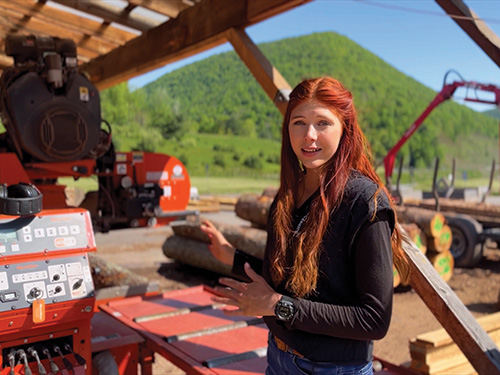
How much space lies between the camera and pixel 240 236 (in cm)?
827

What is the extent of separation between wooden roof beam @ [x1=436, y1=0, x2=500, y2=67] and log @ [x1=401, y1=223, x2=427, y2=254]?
5.17 m

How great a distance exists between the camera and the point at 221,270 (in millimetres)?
8109

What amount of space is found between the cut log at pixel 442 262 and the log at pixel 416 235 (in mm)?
193

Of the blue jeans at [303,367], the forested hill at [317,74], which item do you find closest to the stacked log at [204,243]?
the blue jeans at [303,367]

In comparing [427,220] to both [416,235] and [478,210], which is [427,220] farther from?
[478,210]

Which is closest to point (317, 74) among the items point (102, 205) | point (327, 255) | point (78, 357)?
point (102, 205)

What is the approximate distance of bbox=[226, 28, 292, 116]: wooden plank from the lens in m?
3.87

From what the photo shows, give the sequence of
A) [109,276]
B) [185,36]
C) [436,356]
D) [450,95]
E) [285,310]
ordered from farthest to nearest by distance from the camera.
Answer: [450,95], [109,276], [185,36], [436,356], [285,310]

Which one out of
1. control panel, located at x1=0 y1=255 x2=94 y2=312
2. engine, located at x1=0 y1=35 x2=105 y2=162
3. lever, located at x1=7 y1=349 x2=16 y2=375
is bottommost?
lever, located at x1=7 y1=349 x2=16 y2=375

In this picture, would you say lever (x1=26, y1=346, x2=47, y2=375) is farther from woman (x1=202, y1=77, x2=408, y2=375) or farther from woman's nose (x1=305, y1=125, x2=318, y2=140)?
woman's nose (x1=305, y1=125, x2=318, y2=140)

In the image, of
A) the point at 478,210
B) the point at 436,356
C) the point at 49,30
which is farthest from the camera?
the point at 478,210

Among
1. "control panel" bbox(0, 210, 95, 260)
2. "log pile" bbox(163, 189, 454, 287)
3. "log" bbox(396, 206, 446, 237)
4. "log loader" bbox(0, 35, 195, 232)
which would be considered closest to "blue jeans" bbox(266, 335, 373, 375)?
"control panel" bbox(0, 210, 95, 260)

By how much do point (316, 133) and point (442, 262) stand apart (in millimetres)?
7648

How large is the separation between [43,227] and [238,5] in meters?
2.65
